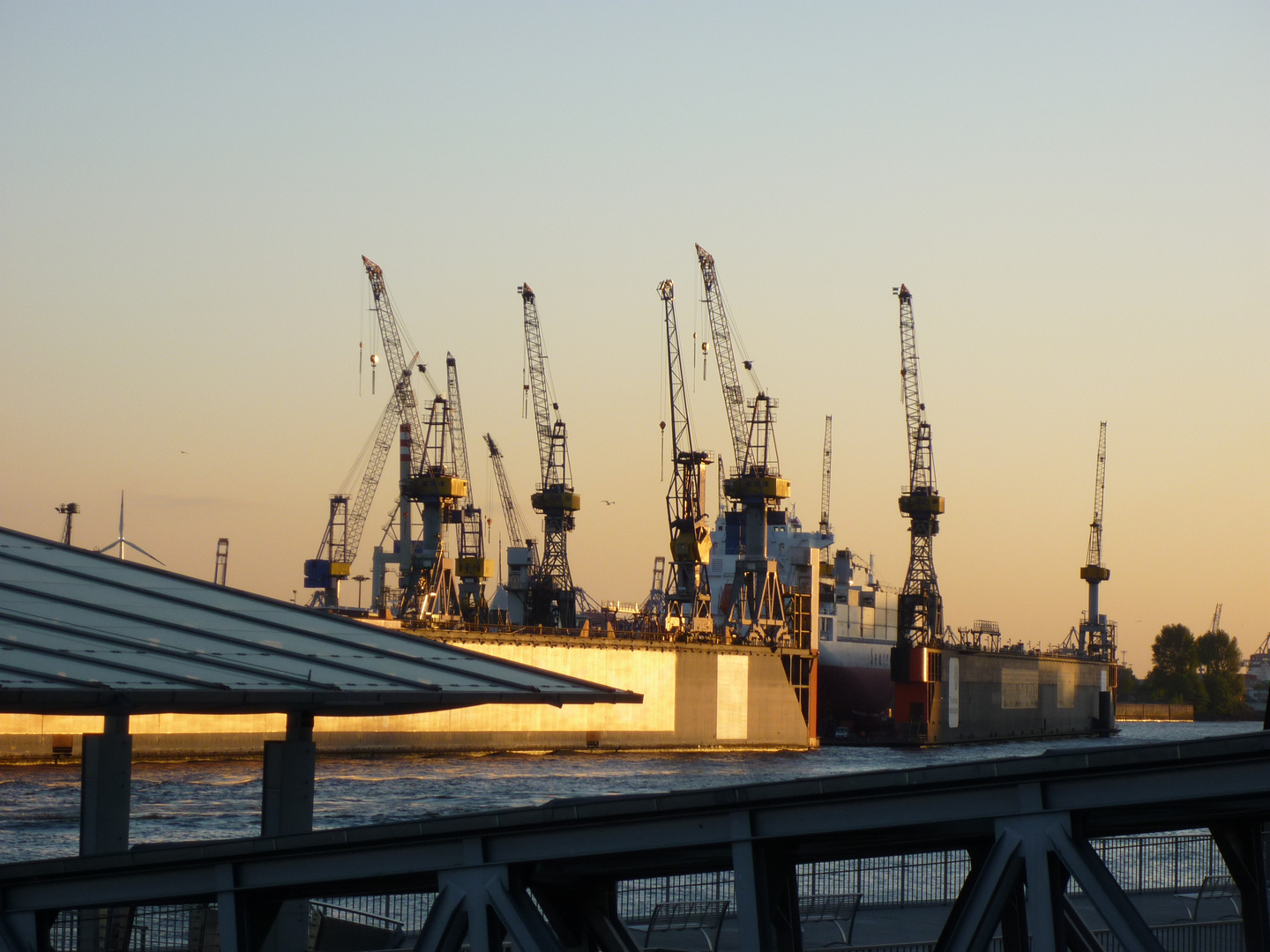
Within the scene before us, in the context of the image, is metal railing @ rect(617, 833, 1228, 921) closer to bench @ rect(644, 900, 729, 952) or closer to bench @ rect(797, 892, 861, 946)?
bench @ rect(797, 892, 861, 946)

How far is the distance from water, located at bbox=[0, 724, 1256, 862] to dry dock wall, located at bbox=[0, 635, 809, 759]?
133cm

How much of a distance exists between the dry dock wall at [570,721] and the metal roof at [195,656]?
53415mm

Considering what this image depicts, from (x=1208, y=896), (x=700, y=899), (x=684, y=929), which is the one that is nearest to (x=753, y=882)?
(x=684, y=929)

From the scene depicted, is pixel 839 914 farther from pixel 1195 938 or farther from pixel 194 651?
pixel 194 651

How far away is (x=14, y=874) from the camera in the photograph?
15.0 metres

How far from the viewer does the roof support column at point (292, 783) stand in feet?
67.9

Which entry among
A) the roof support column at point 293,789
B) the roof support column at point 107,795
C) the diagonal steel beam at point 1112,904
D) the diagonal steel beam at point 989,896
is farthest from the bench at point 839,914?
the diagonal steel beam at point 1112,904

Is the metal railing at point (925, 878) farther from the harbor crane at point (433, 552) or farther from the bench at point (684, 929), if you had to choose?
the harbor crane at point (433, 552)

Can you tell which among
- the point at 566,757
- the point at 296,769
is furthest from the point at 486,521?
the point at 296,769

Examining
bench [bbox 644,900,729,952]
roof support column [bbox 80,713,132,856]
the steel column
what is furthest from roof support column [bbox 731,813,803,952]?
roof support column [bbox 80,713,132,856]

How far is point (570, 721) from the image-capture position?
9619 centimetres

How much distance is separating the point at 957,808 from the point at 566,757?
271ft

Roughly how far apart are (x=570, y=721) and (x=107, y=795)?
7725cm

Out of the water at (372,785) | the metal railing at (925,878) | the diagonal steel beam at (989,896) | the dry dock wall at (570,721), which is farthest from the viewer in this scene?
the dry dock wall at (570,721)
